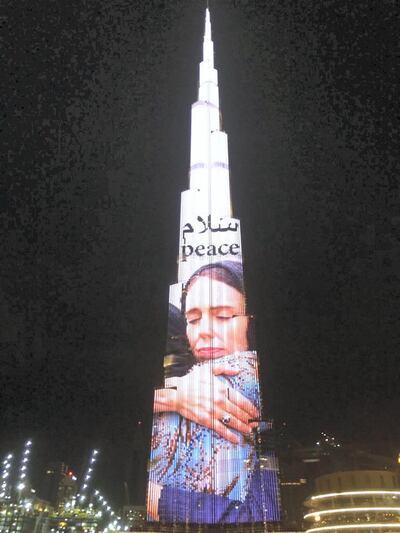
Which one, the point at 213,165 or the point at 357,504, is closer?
the point at 357,504

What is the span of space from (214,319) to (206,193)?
16098 mm

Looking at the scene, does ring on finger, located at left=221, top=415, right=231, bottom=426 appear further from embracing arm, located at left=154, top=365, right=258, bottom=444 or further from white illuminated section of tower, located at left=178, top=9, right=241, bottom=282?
white illuminated section of tower, located at left=178, top=9, right=241, bottom=282

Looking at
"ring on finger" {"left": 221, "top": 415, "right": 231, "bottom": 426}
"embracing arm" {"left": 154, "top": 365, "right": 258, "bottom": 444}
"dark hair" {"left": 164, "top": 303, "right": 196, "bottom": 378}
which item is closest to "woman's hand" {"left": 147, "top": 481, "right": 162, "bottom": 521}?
"embracing arm" {"left": 154, "top": 365, "right": 258, "bottom": 444}

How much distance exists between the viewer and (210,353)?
54.1 metres

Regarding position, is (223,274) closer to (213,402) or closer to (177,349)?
(177,349)

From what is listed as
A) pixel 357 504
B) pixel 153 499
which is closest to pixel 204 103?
pixel 153 499

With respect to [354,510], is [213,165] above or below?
above

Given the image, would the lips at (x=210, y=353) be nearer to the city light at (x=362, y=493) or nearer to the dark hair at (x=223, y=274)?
the dark hair at (x=223, y=274)

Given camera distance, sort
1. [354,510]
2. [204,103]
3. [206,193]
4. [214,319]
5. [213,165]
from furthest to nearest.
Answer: [204,103] < [213,165] < [206,193] < [214,319] < [354,510]

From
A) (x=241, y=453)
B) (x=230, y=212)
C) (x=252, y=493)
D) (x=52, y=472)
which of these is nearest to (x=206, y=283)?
(x=230, y=212)

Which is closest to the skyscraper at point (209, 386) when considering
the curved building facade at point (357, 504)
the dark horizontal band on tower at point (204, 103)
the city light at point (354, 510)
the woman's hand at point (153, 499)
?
the woman's hand at point (153, 499)

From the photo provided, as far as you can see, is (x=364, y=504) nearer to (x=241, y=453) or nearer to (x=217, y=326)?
(x=241, y=453)

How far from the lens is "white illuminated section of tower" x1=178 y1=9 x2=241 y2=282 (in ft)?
194

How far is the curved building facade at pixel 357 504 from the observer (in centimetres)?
5200
